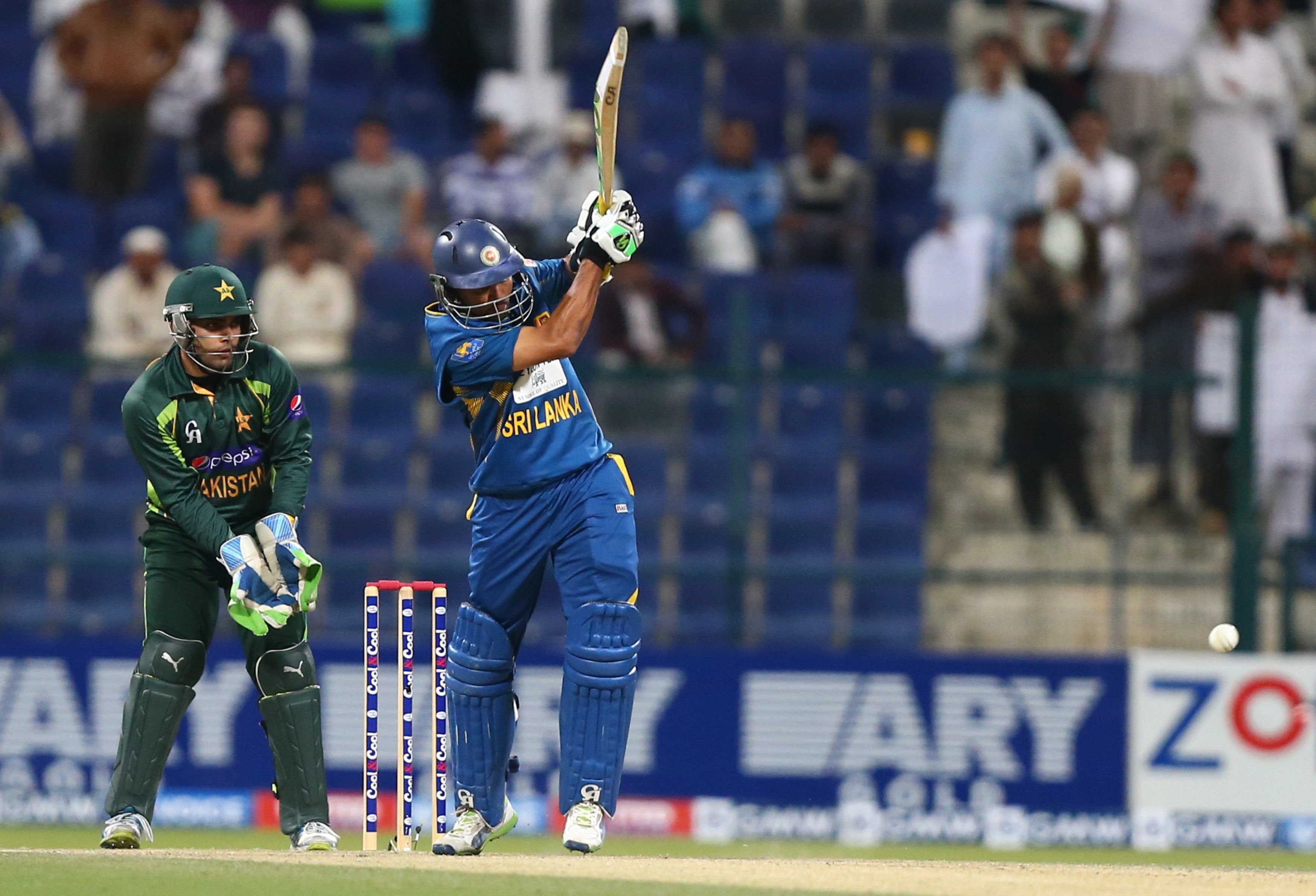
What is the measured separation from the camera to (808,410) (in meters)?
12.4

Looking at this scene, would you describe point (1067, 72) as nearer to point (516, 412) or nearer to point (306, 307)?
point (306, 307)

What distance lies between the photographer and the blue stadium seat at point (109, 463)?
12992mm

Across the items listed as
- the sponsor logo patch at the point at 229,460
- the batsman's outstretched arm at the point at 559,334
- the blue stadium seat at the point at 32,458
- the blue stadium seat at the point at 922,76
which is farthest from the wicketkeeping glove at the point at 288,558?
the blue stadium seat at the point at 922,76

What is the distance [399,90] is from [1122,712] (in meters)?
7.38

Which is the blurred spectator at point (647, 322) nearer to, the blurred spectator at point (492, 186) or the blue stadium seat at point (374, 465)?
the blurred spectator at point (492, 186)

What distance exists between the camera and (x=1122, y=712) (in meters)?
11.8

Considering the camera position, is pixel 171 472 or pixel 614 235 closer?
pixel 614 235

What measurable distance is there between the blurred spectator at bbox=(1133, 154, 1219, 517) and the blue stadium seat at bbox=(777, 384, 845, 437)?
5.77 feet

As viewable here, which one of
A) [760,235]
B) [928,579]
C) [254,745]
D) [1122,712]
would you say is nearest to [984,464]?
[928,579]

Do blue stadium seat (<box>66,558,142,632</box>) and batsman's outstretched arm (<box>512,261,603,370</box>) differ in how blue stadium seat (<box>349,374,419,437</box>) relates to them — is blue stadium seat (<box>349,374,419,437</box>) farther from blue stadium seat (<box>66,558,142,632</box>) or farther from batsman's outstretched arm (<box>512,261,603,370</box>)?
batsman's outstretched arm (<box>512,261,603,370</box>)

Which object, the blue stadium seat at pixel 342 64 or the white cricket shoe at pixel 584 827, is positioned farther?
the blue stadium seat at pixel 342 64

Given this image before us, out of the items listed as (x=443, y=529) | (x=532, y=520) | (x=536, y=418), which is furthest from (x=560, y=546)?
(x=443, y=529)

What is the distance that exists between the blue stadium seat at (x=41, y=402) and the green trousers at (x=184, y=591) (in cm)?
555

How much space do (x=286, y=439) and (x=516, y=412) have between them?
0.96 metres
